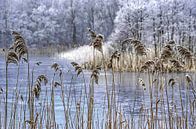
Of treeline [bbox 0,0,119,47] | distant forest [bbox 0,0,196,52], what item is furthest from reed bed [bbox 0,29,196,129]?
treeline [bbox 0,0,119,47]

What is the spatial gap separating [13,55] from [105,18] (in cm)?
5080

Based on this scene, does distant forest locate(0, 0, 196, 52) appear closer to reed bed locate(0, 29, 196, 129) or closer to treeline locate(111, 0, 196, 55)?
treeline locate(111, 0, 196, 55)

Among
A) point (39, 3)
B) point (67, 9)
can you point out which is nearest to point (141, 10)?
point (67, 9)

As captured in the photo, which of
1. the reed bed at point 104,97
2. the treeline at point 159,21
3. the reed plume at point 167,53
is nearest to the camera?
the reed bed at point 104,97

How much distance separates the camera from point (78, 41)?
54.9m

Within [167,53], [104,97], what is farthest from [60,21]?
[167,53]

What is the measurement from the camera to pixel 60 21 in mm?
57375

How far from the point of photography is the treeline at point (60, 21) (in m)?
54.0

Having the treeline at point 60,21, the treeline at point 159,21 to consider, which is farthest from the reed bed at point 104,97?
the treeline at point 60,21

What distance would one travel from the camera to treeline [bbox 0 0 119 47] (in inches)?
2127

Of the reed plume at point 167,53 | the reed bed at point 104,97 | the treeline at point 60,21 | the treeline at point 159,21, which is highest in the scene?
the treeline at point 60,21

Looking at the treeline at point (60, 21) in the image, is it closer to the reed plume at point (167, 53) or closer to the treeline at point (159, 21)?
the treeline at point (159, 21)

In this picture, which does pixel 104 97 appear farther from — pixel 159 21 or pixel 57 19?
pixel 57 19

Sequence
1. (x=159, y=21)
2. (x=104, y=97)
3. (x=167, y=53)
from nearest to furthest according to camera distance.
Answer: (x=167, y=53) → (x=104, y=97) → (x=159, y=21)
